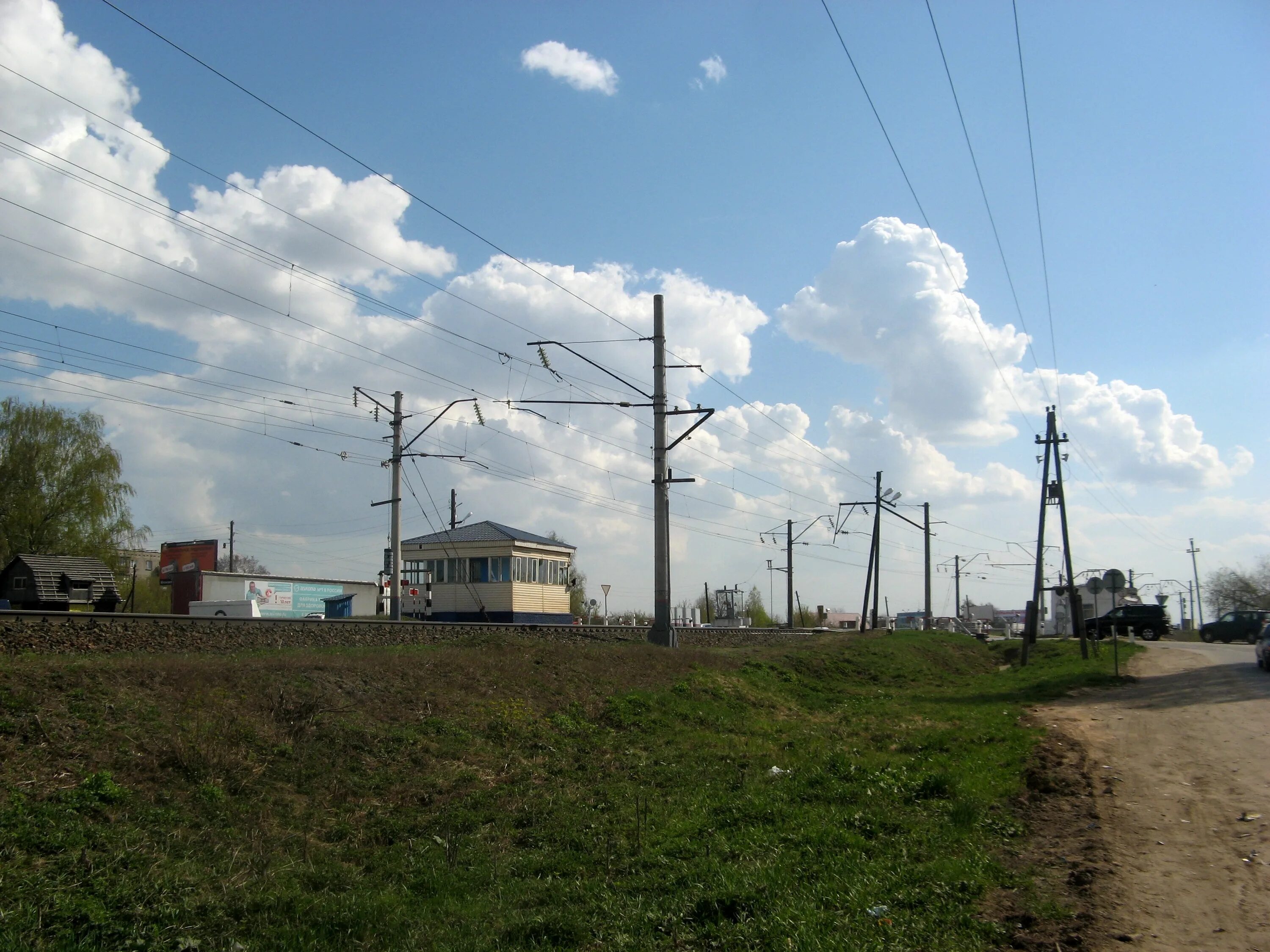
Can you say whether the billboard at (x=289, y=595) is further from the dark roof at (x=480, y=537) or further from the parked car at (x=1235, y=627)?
the parked car at (x=1235, y=627)

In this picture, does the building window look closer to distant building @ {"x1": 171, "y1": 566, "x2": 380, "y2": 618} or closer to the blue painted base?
the blue painted base

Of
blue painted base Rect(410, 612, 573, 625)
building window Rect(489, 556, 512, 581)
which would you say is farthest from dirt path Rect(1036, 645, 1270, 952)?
A: building window Rect(489, 556, 512, 581)

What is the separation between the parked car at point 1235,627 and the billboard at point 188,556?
2388 inches

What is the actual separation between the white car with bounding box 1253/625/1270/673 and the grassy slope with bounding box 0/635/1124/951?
40.0ft

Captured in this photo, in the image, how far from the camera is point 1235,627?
4734cm

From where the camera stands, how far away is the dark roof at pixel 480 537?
47469 mm

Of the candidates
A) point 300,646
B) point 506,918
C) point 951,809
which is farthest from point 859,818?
point 300,646

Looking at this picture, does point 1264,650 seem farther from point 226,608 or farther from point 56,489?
point 56,489

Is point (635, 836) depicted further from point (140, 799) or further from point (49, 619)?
point (49, 619)

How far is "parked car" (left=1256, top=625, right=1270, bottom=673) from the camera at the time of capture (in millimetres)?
23984

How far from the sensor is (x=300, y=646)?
1938cm

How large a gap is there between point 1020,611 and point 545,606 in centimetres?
11654

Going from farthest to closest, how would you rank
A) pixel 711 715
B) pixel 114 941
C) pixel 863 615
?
pixel 863 615 → pixel 711 715 → pixel 114 941

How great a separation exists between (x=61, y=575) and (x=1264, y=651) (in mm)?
33258
